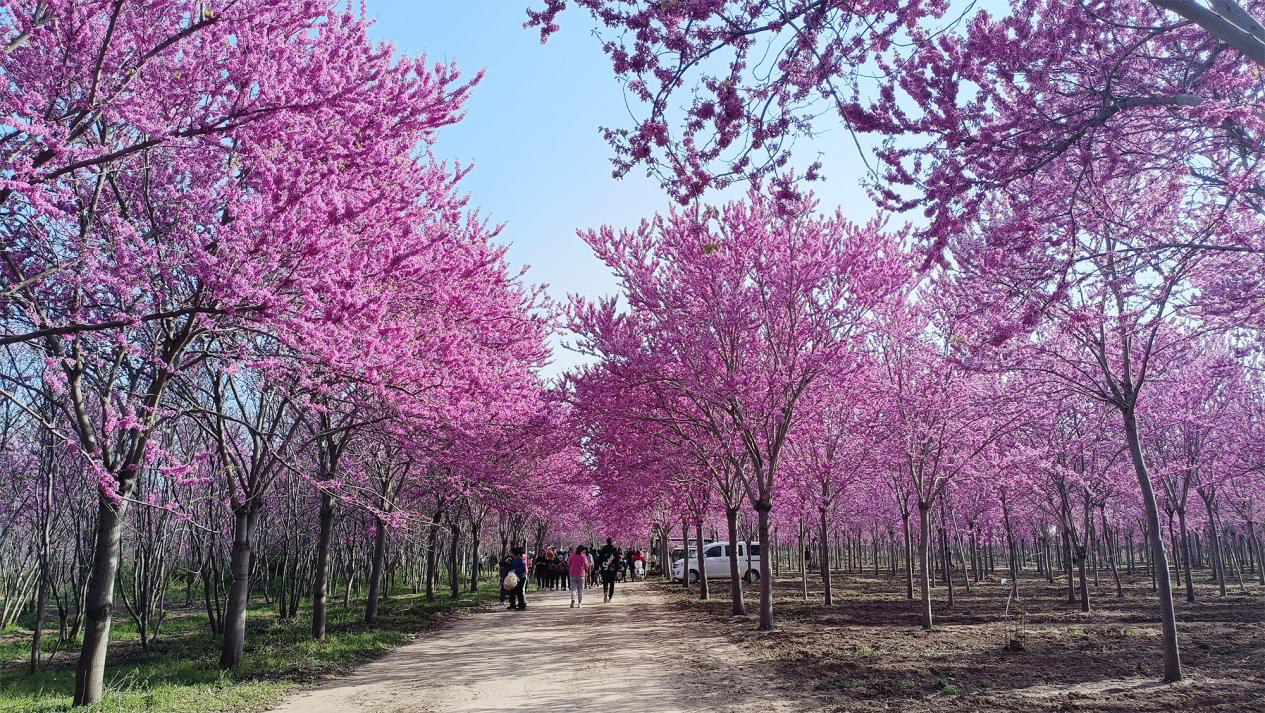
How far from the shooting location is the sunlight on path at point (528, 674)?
7.95 m

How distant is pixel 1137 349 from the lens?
12734 millimetres

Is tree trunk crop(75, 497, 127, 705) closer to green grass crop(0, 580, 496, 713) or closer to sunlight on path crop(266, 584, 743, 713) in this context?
green grass crop(0, 580, 496, 713)

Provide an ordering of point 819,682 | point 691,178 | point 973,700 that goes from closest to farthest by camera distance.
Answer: point 691,178
point 973,700
point 819,682

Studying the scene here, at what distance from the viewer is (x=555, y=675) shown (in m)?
9.68

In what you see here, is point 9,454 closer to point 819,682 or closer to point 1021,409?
point 819,682

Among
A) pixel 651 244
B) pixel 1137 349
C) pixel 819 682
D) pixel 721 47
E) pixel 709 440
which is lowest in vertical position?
pixel 819 682

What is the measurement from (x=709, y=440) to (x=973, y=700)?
1044cm

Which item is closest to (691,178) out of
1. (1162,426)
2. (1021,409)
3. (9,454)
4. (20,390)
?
(1021,409)

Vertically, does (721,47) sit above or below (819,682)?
above

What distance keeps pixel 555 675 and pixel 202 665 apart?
5597 mm

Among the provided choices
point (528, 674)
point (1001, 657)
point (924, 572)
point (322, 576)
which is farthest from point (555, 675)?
point (924, 572)

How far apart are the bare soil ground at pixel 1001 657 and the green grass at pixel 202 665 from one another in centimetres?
576

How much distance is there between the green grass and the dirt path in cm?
62

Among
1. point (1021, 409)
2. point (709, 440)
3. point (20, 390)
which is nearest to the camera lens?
point (1021, 409)
